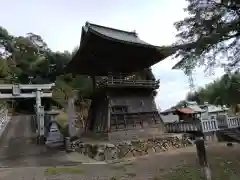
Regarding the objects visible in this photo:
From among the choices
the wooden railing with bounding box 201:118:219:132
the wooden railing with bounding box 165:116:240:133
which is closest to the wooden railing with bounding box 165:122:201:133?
the wooden railing with bounding box 165:116:240:133

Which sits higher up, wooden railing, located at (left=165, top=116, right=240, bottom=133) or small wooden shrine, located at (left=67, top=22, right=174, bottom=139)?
small wooden shrine, located at (left=67, top=22, right=174, bottom=139)

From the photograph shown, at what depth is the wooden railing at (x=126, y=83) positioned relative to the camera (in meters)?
14.0

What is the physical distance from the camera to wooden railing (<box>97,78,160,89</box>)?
14016 mm

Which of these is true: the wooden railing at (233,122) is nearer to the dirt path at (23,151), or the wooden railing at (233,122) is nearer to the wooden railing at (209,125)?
the wooden railing at (209,125)

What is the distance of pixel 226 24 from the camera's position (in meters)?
7.82

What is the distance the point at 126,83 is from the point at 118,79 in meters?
0.59

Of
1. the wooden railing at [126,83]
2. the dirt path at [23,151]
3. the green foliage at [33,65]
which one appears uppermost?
the green foliage at [33,65]

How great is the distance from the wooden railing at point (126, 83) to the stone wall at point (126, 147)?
3.79m

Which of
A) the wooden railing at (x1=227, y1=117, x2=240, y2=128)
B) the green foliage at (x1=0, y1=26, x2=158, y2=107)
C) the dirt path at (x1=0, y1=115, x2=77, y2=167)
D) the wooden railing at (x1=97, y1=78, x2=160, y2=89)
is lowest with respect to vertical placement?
the dirt path at (x1=0, y1=115, x2=77, y2=167)

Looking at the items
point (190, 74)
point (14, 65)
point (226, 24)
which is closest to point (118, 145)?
point (190, 74)

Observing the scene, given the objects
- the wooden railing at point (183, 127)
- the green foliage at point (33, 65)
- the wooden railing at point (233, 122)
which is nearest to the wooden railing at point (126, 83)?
the wooden railing at point (183, 127)

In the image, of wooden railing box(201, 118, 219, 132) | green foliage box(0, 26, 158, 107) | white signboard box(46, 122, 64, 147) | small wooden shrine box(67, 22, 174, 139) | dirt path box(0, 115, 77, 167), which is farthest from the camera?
green foliage box(0, 26, 158, 107)

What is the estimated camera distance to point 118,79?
14.7m

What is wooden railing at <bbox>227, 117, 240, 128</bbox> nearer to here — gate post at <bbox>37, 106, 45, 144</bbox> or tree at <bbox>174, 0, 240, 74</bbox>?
tree at <bbox>174, 0, 240, 74</bbox>
